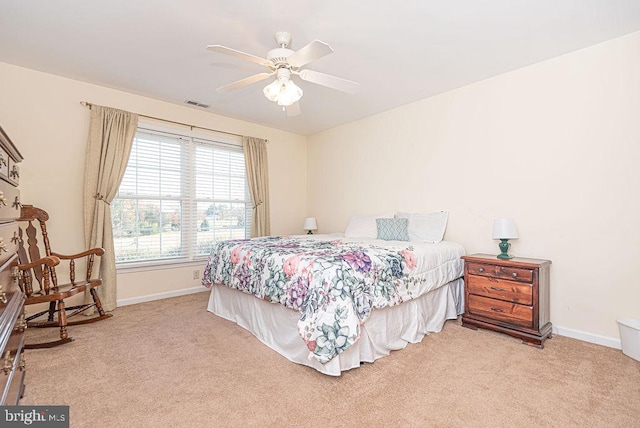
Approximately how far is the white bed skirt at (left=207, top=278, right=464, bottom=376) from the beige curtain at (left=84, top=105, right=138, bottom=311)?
1.27 m

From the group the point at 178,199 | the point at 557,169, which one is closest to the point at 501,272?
the point at 557,169

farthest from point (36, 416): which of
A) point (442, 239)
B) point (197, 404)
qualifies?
point (442, 239)

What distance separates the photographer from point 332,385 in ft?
6.31

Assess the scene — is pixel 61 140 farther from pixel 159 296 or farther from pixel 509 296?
pixel 509 296

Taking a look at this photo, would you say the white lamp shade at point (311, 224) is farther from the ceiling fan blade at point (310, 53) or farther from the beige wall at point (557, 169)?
the ceiling fan blade at point (310, 53)

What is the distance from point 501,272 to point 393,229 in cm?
117

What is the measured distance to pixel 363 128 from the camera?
4.47 meters

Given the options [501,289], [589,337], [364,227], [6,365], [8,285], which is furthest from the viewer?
[364,227]

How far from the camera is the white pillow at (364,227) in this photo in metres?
3.85

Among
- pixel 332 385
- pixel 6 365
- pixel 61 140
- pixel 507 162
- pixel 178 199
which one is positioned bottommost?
pixel 332 385

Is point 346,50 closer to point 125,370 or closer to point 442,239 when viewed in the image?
point 442,239

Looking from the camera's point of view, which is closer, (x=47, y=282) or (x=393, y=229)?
(x=47, y=282)

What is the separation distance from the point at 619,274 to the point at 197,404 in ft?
10.5

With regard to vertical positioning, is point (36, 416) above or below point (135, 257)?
below
